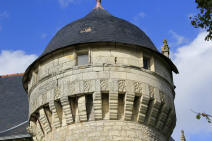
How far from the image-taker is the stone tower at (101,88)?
1157 centimetres

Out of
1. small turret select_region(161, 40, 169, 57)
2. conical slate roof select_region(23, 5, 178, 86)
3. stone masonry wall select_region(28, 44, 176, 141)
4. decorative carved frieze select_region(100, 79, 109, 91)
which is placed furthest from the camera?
small turret select_region(161, 40, 169, 57)

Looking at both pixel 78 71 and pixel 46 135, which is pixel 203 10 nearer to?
pixel 78 71

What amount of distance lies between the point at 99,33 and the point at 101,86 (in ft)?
6.42

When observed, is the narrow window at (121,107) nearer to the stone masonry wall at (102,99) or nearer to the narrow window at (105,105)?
the stone masonry wall at (102,99)

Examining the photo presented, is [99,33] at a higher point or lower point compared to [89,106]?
higher

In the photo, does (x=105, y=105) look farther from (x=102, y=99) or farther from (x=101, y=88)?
(x=101, y=88)

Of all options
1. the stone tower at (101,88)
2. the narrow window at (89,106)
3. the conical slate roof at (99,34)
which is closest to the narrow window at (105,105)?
the stone tower at (101,88)

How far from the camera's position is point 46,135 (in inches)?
488

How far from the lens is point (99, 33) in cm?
1283

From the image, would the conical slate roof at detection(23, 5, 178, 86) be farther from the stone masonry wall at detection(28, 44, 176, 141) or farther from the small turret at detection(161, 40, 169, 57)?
the small turret at detection(161, 40, 169, 57)

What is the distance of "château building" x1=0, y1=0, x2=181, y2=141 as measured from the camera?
11.6 meters

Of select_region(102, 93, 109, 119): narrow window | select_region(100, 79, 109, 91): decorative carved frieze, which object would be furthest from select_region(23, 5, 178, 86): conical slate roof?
select_region(102, 93, 109, 119): narrow window

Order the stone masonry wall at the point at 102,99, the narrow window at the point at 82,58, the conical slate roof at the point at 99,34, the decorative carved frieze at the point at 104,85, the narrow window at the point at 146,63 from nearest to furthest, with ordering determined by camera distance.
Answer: the stone masonry wall at the point at 102,99, the decorative carved frieze at the point at 104,85, the narrow window at the point at 82,58, the conical slate roof at the point at 99,34, the narrow window at the point at 146,63

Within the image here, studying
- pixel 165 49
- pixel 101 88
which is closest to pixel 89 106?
pixel 101 88
